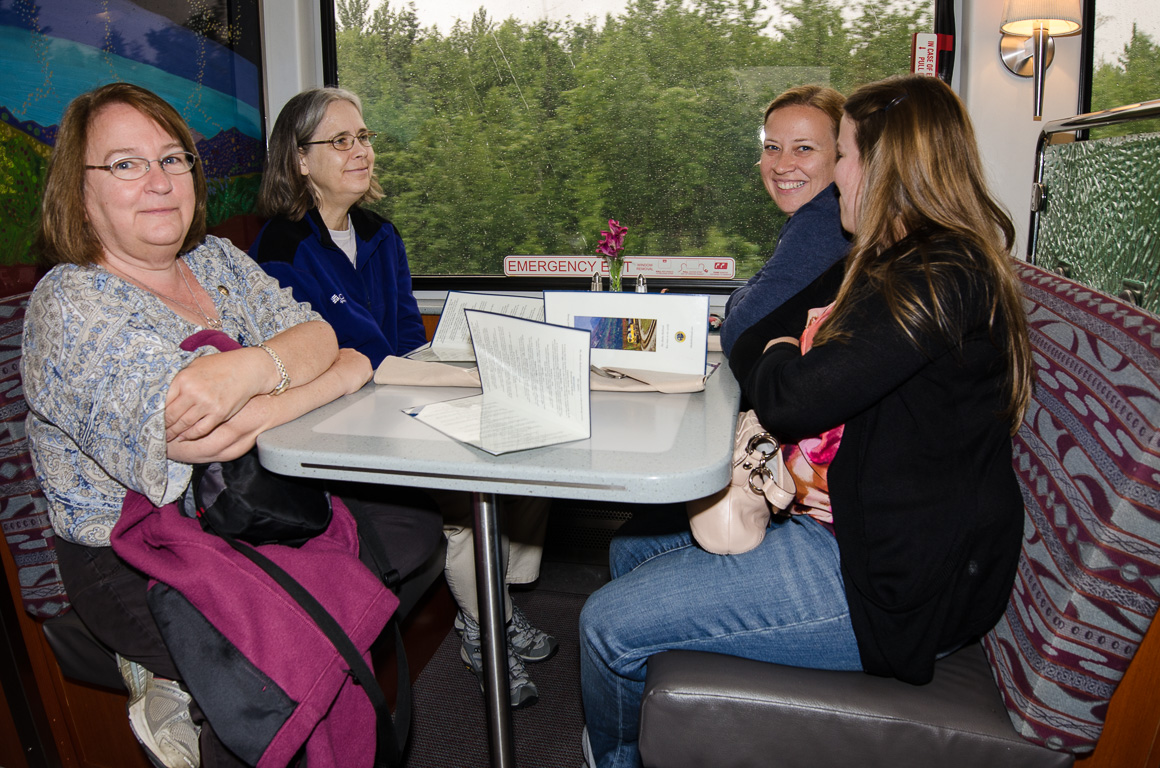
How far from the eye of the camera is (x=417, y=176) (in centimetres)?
308

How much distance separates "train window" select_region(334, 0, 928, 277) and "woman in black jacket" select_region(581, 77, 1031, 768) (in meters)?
1.51

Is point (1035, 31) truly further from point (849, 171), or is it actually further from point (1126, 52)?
point (849, 171)

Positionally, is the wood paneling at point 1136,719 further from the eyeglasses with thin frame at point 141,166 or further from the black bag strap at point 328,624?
the eyeglasses with thin frame at point 141,166

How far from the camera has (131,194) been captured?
54.1 inches

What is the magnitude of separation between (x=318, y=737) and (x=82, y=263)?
0.93 m

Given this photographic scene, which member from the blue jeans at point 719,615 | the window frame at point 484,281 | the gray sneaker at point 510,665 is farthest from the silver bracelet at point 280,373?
the window frame at point 484,281

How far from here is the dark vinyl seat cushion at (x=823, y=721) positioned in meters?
1.05

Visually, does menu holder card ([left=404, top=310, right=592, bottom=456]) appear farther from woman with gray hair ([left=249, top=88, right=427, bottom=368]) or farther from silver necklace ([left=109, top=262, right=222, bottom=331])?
woman with gray hair ([left=249, top=88, right=427, bottom=368])

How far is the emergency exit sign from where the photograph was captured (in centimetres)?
281

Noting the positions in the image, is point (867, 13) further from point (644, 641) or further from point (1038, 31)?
point (644, 641)

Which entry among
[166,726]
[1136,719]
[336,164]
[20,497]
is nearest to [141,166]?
[20,497]

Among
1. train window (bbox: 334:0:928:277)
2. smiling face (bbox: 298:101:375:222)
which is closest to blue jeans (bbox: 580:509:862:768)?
smiling face (bbox: 298:101:375:222)

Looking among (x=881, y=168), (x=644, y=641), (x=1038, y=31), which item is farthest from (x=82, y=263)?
(x=1038, y=31)

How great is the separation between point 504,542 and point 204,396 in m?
1.10
